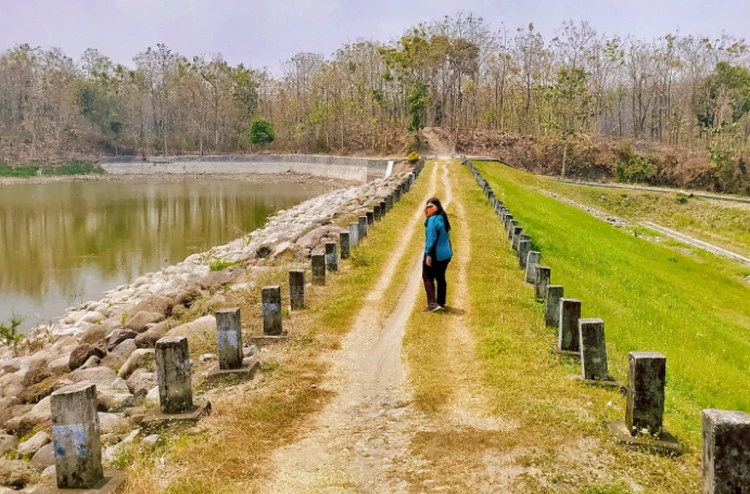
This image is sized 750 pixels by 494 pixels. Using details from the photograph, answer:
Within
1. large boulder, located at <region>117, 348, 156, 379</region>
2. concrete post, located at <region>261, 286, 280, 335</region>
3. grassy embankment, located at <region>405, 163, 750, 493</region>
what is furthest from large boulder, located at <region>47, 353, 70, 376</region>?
grassy embankment, located at <region>405, 163, 750, 493</region>

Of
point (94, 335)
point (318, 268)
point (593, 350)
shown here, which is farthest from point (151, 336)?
point (593, 350)

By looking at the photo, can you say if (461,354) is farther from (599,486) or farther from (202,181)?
(202,181)

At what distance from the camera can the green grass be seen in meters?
9.51

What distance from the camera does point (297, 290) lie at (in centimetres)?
1076

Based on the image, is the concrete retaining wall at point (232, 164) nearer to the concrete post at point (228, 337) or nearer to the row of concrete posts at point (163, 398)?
the row of concrete posts at point (163, 398)

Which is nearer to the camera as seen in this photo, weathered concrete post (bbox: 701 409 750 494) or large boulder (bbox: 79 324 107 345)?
weathered concrete post (bbox: 701 409 750 494)

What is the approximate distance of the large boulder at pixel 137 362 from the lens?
955cm

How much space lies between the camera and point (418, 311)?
422 inches

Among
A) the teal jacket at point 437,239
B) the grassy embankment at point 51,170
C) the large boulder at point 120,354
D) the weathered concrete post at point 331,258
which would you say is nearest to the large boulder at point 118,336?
the large boulder at point 120,354

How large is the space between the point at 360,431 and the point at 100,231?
32621mm

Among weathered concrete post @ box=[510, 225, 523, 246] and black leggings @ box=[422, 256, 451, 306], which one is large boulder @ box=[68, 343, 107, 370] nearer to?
black leggings @ box=[422, 256, 451, 306]

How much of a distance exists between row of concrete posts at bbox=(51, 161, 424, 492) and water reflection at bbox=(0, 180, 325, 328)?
12.7 metres

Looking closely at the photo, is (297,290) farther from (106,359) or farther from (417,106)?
(417,106)

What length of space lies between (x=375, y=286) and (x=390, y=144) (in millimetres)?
62079
